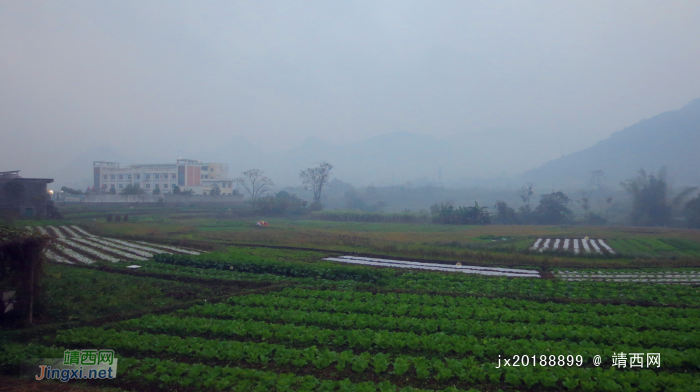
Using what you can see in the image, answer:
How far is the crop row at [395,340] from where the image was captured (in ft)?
24.1

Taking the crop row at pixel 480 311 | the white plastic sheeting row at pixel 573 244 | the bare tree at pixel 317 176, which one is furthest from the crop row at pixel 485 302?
the bare tree at pixel 317 176

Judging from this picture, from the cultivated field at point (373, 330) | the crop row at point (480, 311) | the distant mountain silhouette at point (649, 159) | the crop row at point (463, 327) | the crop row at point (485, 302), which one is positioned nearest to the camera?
the cultivated field at point (373, 330)

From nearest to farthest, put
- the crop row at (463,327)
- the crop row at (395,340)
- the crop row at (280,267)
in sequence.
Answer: the crop row at (395,340) → the crop row at (463,327) → the crop row at (280,267)

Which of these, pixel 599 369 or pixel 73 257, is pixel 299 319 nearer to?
pixel 599 369

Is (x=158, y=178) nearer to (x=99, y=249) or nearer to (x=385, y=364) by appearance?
(x=99, y=249)

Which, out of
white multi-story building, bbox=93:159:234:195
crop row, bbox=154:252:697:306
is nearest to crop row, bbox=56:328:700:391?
crop row, bbox=154:252:697:306

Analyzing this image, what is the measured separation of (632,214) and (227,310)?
58.1 metres

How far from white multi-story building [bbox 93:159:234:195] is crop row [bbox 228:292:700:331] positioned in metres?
69.9

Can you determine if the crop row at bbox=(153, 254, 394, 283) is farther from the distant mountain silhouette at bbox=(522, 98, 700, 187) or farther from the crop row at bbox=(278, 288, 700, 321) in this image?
the distant mountain silhouette at bbox=(522, 98, 700, 187)

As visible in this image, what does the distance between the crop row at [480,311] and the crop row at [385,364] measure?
272cm

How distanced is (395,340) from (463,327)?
5.87ft

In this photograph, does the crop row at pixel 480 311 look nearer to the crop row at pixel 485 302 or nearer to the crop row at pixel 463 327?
the crop row at pixel 485 302

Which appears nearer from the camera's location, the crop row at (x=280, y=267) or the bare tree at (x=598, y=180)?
the crop row at (x=280, y=267)

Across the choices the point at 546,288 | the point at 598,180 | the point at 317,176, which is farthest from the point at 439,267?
the point at 598,180
